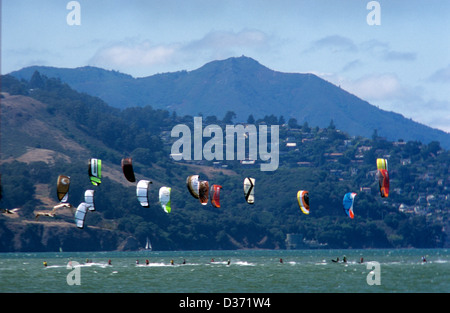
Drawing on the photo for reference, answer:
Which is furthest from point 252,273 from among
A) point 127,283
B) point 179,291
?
point 179,291

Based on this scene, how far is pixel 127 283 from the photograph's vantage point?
7550cm

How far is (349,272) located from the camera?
89.1 metres

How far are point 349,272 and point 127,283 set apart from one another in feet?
84.0

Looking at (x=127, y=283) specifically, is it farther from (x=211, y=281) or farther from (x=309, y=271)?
(x=309, y=271)
